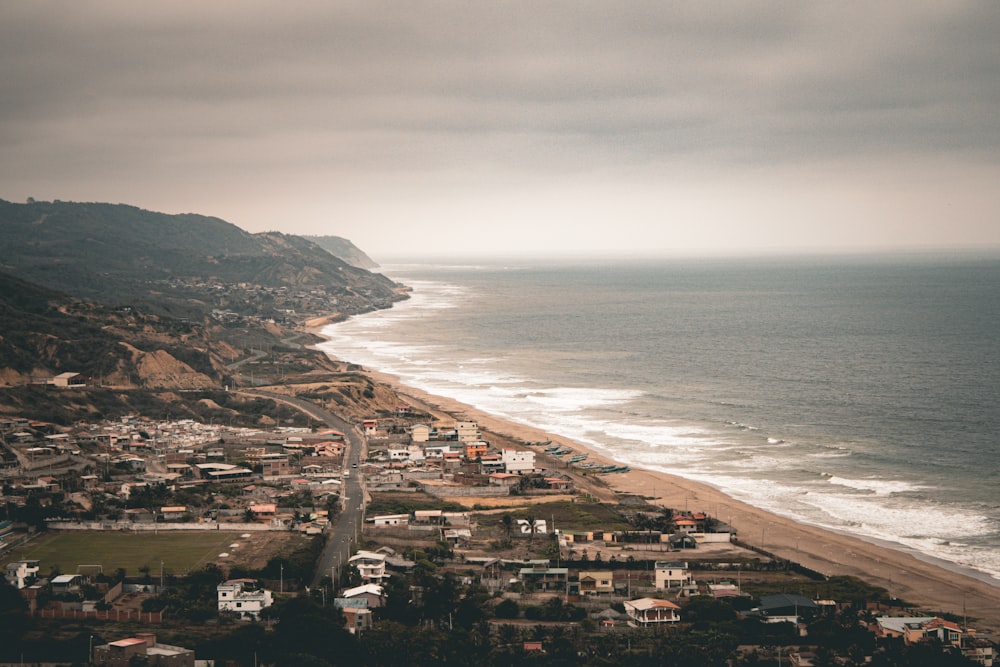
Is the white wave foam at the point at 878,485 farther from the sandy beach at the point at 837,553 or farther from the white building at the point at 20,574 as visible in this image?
the white building at the point at 20,574

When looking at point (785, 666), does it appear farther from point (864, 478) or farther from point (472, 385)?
point (472, 385)

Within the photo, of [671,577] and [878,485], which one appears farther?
[878,485]

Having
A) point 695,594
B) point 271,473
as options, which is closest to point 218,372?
point 271,473

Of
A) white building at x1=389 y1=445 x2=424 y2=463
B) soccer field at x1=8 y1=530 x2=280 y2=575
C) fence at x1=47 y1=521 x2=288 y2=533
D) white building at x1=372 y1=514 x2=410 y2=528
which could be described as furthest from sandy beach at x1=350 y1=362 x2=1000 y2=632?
soccer field at x1=8 y1=530 x2=280 y2=575

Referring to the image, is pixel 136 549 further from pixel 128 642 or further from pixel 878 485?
pixel 878 485

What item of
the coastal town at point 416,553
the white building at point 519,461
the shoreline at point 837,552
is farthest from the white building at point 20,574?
the shoreline at point 837,552

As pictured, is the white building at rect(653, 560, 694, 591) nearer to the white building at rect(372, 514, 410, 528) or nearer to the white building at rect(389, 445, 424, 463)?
the white building at rect(372, 514, 410, 528)

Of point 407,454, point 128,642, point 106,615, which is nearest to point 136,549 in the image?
point 106,615
